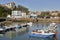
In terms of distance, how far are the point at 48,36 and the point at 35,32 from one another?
7.90 ft

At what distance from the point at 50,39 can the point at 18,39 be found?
4.79 m

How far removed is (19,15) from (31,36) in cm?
6149

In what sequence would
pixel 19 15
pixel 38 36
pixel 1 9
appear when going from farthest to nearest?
pixel 19 15
pixel 1 9
pixel 38 36

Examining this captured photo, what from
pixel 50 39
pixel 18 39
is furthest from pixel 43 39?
pixel 18 39

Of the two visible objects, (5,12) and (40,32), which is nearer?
(40,32)

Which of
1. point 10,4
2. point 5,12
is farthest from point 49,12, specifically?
point 5,12

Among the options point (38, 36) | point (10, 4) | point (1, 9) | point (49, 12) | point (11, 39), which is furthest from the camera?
point (49, 12)

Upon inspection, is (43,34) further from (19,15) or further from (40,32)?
(19,15)

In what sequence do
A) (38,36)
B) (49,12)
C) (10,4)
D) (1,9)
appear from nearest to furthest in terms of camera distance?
(38,36), (1,9), (10,4), (49,12)

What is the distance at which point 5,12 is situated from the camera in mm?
89312

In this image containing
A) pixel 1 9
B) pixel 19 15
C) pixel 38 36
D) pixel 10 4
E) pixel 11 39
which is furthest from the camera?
pixel 10 4

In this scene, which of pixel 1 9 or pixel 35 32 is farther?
pixel 1 9

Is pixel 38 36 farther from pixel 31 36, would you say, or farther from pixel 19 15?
pixel 19 15

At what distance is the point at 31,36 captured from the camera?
32.1m
